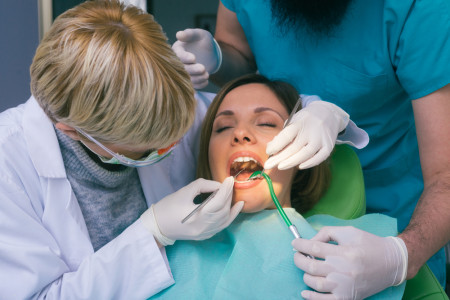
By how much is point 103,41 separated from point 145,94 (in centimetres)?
16

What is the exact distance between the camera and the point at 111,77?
110 cm

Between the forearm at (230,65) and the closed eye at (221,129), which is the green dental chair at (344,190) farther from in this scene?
the forearm at (230,65)

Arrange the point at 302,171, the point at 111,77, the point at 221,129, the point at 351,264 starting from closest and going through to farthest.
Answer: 1. the point at 111,77
2. the point at 351,264
3. the point at 221,129
4. the point at 302,171

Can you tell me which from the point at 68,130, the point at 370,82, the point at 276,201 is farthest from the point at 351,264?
the point at 68,130

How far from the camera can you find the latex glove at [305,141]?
4.65 ft

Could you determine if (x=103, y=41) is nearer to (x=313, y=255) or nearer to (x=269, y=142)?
(x=269, y=142)

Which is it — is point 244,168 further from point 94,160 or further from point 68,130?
point 68,130

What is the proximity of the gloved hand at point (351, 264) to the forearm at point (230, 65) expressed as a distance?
3.12 feet

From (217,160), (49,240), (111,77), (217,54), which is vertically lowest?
(49,240)

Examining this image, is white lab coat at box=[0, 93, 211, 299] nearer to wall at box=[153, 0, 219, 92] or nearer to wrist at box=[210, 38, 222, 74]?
wrist at box=[210, 38, 222, 74]

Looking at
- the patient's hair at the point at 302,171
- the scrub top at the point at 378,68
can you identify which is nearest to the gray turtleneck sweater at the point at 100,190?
the patient's hair at the point at 302,171

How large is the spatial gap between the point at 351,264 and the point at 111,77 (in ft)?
2.54

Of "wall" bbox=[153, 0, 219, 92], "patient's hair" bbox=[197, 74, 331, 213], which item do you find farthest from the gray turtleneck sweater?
"wall" bbox=[153, 0, 219, 92]

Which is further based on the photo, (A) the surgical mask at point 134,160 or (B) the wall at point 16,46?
(B) the wall at point 16,46
